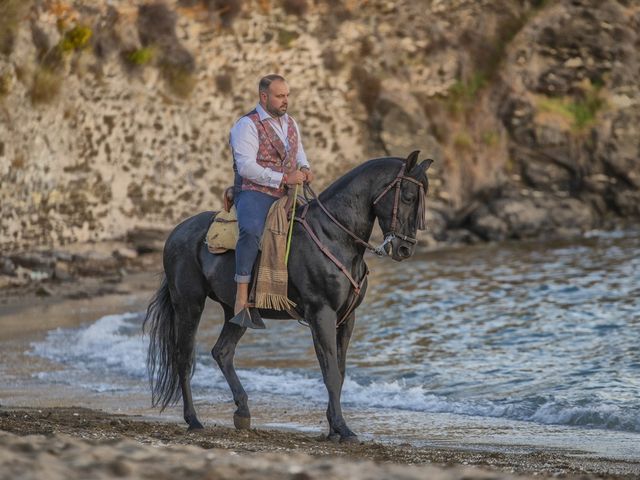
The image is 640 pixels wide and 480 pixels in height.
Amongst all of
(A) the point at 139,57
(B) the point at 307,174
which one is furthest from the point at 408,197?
(A) the point at 139,57

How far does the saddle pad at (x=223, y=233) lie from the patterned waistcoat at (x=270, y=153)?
26cm

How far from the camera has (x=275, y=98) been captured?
8.13 m

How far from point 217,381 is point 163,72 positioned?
1524 cm

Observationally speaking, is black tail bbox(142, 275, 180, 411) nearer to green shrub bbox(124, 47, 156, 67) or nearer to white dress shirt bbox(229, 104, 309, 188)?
white dress shirt bbox(229, 104, 309, 188)

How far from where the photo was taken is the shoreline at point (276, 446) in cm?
599

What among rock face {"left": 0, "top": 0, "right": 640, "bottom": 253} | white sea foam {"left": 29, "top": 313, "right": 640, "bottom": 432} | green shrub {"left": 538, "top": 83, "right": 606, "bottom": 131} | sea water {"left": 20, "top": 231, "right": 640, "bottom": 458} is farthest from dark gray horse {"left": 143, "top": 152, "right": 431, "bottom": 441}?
green shrub {"left": 538, "top": 83, "right": 606, "bottom": 131}

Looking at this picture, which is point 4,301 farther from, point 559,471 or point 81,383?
point 559,471

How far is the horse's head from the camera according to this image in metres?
7.85

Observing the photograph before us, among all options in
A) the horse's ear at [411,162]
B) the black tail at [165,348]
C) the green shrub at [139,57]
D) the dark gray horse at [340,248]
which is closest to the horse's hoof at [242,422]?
the dark gray horse at [340,248]

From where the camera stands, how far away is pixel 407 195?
25.8 ft

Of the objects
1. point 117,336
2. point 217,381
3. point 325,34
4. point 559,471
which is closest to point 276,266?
point 559,471

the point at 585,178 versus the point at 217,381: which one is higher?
the point at 585,178

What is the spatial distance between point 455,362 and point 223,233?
4.35 metres

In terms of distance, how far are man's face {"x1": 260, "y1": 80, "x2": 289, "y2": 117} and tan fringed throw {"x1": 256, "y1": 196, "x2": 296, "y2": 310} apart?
0.77 metres
